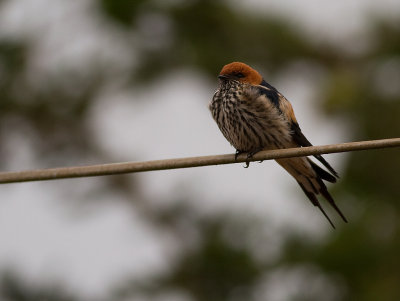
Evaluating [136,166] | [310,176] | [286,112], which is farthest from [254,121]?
[136,166]

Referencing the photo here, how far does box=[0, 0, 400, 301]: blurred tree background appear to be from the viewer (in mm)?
8500

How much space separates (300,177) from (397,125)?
17.5 ft

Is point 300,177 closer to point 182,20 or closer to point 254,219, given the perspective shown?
point 254,219

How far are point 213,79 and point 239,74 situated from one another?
561cm

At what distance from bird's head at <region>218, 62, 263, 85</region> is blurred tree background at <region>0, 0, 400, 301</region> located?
14.0 feet

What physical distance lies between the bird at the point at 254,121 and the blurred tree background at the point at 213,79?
4.25 m

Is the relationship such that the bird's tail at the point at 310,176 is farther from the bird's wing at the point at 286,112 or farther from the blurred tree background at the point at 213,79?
the blurred tree background at the point at 213,79

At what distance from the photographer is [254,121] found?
12.3ft

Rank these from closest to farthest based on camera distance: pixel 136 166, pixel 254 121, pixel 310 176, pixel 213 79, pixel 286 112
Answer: pixel 136 166 → pixel 310 176 → pixel 254 121 → pixel 286 112 → pixel 213 79

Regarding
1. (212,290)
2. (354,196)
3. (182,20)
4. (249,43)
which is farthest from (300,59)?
(212,290)

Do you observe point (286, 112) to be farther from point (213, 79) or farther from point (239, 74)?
point (213, 79)

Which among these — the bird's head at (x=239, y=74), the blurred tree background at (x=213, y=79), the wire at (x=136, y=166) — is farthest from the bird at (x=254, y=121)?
the blurred tree background at (x=213, y=79)

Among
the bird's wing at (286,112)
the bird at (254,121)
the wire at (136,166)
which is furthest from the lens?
the bird's wing at (286,112)

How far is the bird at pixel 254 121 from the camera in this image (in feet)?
12.2
